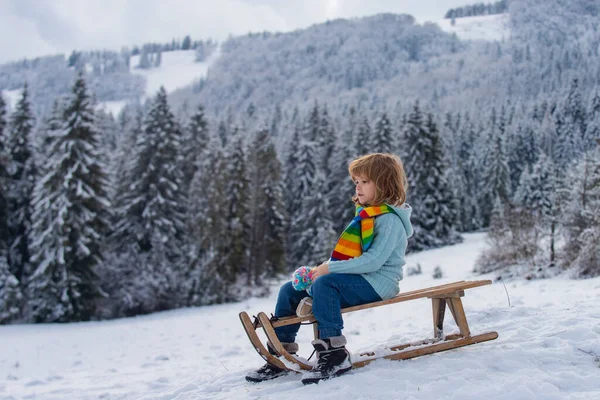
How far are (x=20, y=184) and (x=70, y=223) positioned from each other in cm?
454

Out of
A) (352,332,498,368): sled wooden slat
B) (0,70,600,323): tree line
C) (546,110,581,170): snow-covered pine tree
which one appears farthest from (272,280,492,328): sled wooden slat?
(546,110,581,170): snow-covered pine tree

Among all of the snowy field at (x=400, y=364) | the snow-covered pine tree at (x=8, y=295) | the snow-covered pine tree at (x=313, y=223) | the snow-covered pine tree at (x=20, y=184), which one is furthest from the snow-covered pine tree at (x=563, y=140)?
the snow-covered pine tree at (x=8, y=295)

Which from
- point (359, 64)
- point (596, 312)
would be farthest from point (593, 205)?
point (359, 64)

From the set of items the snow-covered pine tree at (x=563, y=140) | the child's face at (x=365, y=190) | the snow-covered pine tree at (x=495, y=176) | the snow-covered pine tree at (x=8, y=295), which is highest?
the snow-covered pine tree at (x=563, y=140)

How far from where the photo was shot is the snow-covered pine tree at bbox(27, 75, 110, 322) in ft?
71.9

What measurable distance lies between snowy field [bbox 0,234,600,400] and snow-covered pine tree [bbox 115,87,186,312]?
12.9m

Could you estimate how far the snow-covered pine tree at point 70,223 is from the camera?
2192 cm

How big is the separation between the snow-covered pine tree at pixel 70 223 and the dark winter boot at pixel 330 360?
20.8 metres

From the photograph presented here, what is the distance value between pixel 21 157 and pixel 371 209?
25.6 meters

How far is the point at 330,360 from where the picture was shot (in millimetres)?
3922

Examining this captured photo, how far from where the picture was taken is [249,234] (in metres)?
31.9

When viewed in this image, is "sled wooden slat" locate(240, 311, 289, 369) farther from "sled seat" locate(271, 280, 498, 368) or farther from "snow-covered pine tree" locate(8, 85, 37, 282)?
"snow-covered pine tree" locate(8, 85, 37, 282)

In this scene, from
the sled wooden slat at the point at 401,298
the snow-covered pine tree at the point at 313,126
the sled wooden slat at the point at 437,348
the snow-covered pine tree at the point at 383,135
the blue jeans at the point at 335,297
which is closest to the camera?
the blue jeans at the point at 335,297

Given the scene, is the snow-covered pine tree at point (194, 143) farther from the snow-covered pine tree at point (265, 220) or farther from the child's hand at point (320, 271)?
the child's hand at point (320, 271)
